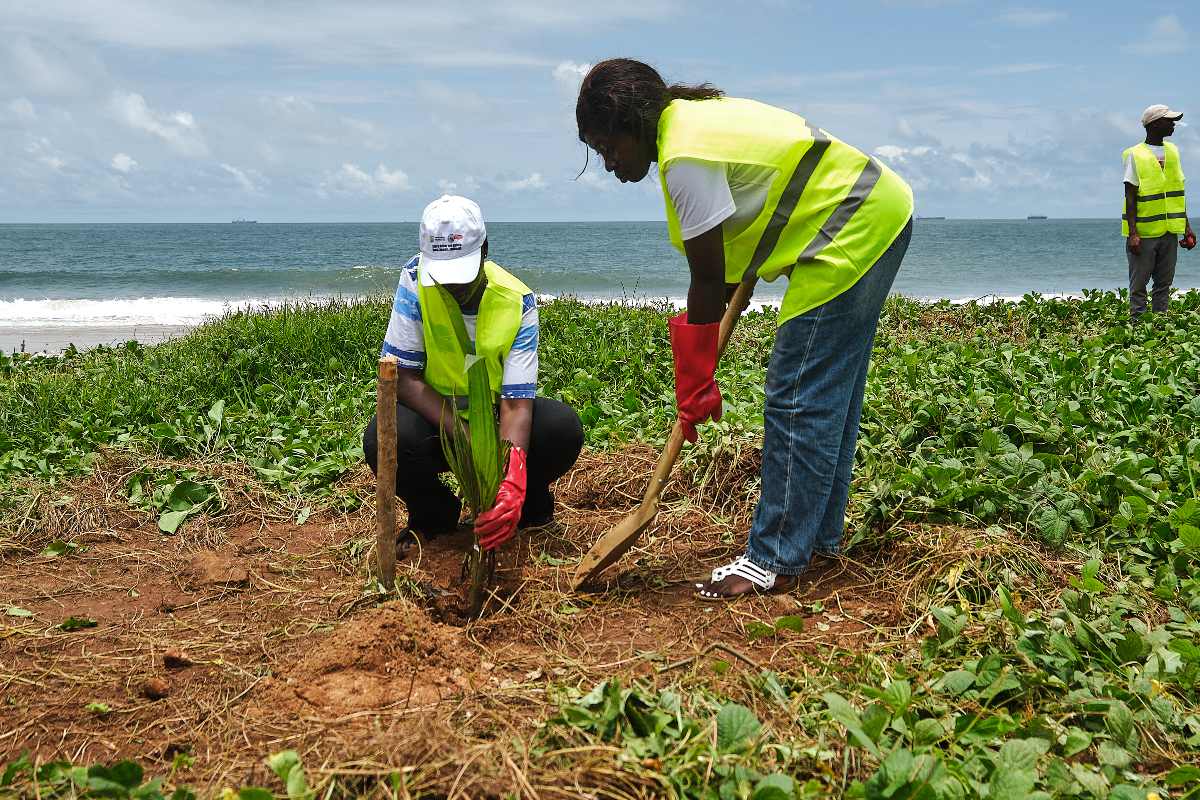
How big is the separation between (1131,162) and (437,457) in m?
6.39

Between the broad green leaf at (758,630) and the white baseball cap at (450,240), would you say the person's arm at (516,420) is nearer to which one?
the white baseball cap at (450,240)

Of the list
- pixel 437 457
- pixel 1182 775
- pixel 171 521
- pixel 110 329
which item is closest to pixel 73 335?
pixel 110 329

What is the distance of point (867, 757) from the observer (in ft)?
5.89

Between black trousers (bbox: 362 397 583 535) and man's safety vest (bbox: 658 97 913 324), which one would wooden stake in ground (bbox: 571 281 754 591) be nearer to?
man's safety vest (bbox: 658 97 913 324)

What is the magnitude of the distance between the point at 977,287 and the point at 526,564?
18076 millimetres

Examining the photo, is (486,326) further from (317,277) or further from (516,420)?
(317,277)

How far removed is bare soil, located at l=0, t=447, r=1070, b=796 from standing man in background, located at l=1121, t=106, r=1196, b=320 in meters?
5.18

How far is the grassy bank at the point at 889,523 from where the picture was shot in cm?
180

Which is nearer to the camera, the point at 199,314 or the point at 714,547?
the point at 714,547

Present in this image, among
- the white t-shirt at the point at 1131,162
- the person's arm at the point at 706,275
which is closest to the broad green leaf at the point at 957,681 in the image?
the person's arm at the point at 706,275

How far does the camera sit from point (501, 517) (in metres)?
2.53

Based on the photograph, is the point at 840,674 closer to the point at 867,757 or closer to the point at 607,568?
the point at 867,757

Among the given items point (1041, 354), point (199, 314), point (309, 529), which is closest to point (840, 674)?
point (309, 529)

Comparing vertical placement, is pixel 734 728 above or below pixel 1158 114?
below
